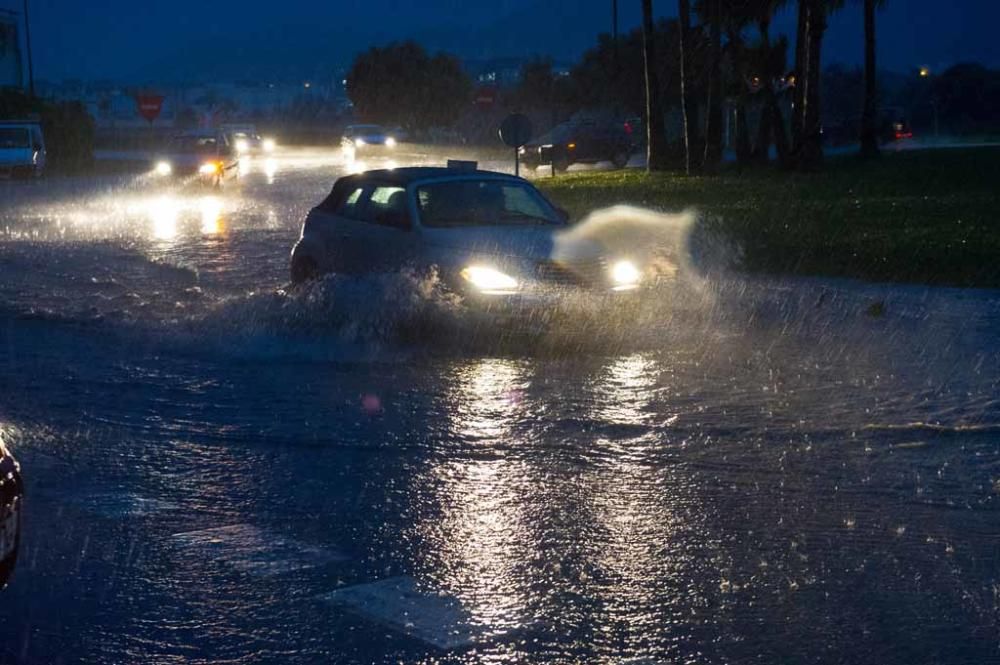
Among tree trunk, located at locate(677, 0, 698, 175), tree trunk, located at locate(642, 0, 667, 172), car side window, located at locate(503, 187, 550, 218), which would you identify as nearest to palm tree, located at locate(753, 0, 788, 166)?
tree trunk, located at locate(677, 0, 698, 175)

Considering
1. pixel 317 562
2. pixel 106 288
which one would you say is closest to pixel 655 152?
pixel 106 288

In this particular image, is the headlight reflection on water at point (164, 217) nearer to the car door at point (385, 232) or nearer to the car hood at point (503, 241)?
the car door at point (385, 232)

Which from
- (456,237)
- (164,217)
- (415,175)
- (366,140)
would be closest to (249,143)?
(366,140)

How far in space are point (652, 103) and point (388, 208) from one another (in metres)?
29.8

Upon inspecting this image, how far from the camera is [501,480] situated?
7.77 metres

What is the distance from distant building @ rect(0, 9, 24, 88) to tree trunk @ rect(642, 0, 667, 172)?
43.6 m

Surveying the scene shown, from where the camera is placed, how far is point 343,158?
67938mm

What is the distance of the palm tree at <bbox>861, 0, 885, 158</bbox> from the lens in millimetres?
42522

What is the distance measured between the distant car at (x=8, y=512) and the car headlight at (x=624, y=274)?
26.0ft

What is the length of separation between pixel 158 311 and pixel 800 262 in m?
7.99

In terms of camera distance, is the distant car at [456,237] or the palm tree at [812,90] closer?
the distant car at [456,237]

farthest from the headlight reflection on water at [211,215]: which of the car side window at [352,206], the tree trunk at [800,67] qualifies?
the tree trunk at [800,67]

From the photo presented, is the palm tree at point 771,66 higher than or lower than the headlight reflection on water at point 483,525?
higher

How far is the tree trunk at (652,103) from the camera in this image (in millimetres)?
41812
